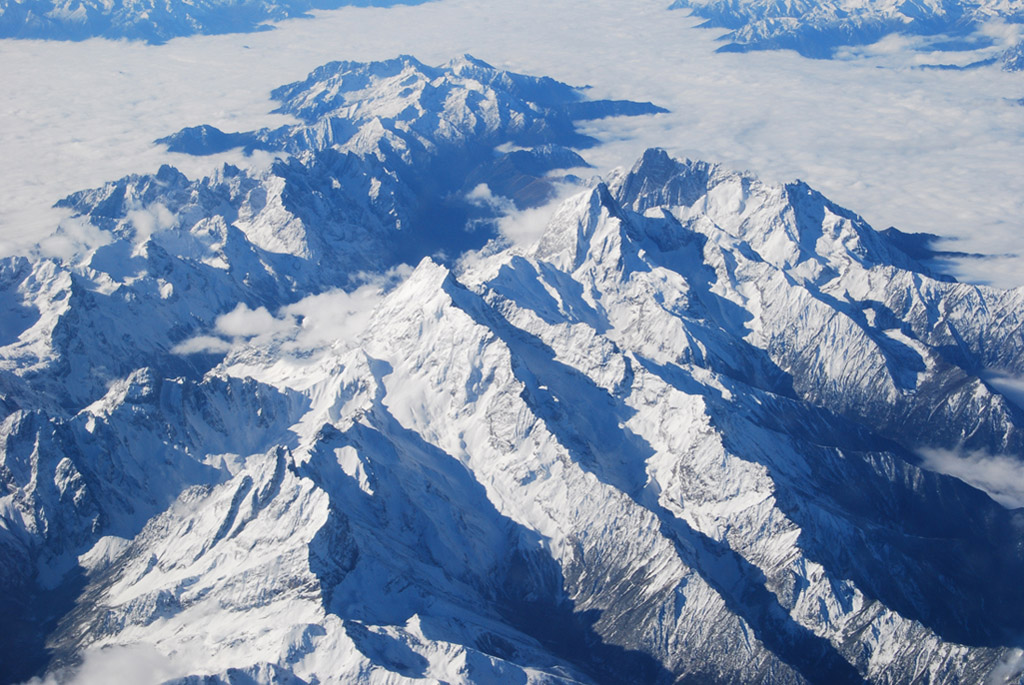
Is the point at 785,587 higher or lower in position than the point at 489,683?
lower

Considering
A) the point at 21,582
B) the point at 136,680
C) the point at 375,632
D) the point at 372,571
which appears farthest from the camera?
the point at 21,582

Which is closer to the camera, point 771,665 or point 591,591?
point 771,665

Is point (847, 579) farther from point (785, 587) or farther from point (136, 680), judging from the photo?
point (136, 680)

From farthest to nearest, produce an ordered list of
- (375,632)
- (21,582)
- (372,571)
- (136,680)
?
(21,582)
(372,571)
(375,632)
(136,680)

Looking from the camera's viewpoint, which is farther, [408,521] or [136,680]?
[408,521]

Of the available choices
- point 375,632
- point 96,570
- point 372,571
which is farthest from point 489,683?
point 96,570

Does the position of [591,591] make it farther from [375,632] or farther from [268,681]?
[268,681]

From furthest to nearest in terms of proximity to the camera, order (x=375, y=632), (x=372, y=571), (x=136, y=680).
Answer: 1. (x=372, y=571)
2. (x=375, y=632)
3. (x=136, y=680)

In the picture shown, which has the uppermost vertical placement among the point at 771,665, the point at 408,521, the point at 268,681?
the point at 268,681

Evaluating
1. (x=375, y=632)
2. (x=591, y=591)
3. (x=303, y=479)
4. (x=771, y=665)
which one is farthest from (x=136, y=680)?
(x=771, y=665)
